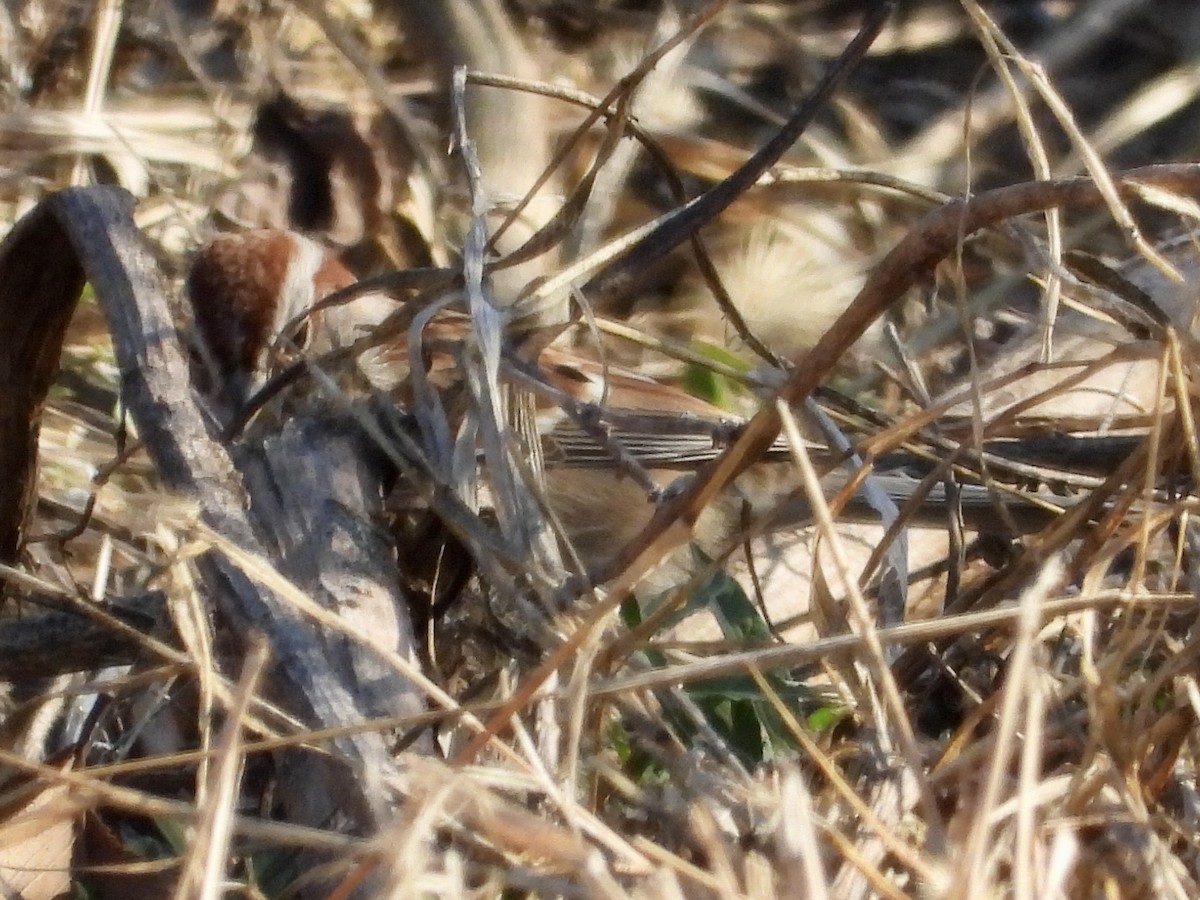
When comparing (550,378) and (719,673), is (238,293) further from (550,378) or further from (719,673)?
(719,673)

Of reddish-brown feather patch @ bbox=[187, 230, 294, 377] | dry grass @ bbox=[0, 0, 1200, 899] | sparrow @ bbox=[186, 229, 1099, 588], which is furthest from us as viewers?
reddish-brown feather patch @ bbox=[187, 230, 294, 377]

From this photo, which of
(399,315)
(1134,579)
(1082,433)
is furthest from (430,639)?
(1082,433)

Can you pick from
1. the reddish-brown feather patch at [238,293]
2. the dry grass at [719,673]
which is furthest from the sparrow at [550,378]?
the dry grass at [719,673]

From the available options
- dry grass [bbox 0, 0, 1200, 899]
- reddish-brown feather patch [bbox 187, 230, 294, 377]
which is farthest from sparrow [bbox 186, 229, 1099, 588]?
dry grass [bbox 0, 0, 1200, 899]

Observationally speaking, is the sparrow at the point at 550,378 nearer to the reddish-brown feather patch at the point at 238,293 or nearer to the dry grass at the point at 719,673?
the reddish-brown feather patch at the point at 238,293

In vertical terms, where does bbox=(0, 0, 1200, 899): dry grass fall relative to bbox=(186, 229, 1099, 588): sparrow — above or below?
below

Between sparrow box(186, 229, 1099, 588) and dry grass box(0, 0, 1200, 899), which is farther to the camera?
sparrow box(186, 229, 1099, 588)

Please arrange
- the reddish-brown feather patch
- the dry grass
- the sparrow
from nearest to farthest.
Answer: the dry grass → the sparrow → the reddish-brown feather patch

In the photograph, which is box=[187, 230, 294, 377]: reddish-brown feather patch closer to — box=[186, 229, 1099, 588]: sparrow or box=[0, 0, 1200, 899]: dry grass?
box=[186, 229, 1099, 588]: sparrow

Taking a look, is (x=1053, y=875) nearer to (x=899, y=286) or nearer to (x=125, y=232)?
(x=899, y=286)
